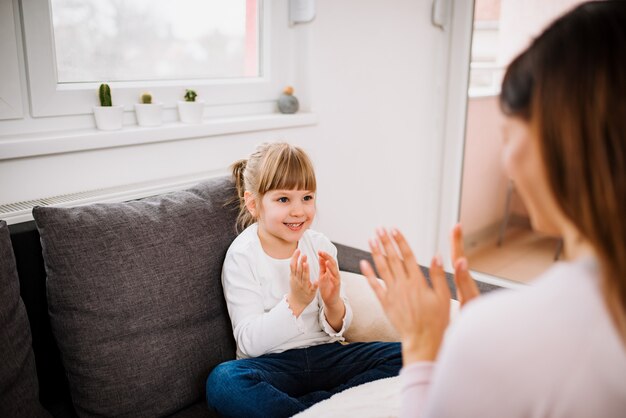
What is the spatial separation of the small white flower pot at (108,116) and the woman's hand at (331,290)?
0.81 m

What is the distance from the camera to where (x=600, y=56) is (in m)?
0.66

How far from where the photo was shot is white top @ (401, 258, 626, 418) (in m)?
0.65

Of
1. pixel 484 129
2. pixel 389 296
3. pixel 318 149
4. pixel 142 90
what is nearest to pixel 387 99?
pixel 318 149

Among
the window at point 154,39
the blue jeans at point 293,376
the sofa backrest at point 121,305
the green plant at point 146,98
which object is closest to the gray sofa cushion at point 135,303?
the sofa backrest at point 121,305

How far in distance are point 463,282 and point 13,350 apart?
939 millimetres

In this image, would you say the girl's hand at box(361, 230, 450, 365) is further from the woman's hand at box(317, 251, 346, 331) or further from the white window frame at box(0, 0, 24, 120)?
the white window frame at box(0, 0, 24, 120)

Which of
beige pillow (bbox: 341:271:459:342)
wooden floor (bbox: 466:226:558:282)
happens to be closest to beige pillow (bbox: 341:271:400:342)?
beige pillow (bbox: 341:271:459:342)

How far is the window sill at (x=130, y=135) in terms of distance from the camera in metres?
1.59

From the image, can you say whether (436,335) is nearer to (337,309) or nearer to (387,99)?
(337,309)

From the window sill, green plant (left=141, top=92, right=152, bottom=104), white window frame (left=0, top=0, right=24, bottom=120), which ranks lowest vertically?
the window sill

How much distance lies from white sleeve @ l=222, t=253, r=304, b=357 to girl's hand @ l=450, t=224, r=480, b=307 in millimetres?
551

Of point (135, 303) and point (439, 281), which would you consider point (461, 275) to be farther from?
point (135, 303)

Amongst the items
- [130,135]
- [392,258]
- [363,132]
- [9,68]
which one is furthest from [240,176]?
[363,132]

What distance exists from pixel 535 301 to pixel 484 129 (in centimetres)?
268
